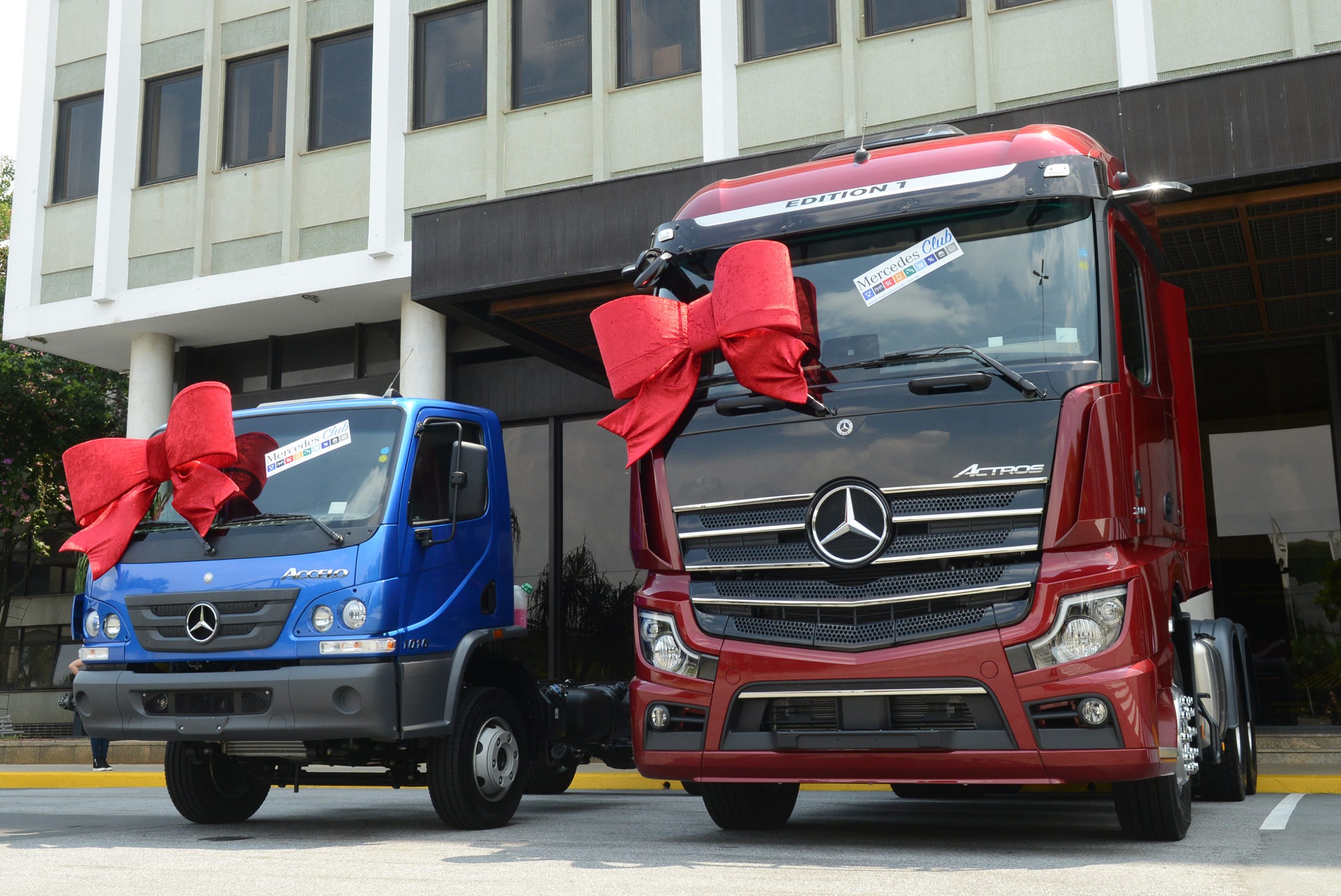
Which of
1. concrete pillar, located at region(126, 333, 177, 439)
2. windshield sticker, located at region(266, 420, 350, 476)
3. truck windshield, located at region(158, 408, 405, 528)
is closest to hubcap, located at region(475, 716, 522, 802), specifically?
truck windshield, located at region(158, 408, 405, 528)

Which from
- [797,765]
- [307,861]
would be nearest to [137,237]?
[307,861]

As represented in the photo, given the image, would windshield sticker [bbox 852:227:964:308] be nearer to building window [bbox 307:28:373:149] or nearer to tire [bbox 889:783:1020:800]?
tire [bbox 889:783:1020:800]

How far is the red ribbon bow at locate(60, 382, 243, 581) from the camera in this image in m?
7.14

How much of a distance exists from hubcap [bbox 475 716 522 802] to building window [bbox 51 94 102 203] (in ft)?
49.0

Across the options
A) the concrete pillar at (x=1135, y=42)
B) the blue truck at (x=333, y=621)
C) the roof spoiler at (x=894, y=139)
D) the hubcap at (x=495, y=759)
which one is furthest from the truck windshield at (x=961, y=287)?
the concrete pillar at (x=1135, y=42)

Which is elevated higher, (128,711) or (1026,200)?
(1026,200)

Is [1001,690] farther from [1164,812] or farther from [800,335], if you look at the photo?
[800,335]

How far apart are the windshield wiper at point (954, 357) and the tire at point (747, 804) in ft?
7.83

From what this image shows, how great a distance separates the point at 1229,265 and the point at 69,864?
10036 millimetres

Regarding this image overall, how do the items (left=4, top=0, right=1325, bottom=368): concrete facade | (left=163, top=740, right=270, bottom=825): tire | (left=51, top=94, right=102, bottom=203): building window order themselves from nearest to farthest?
(left=163, top=740, right=270, bottom=825): tire, (left=4, top=0, right=1325, bottom=368): concrete facade, (left=51, top=94, right=102, bottom=203): building window

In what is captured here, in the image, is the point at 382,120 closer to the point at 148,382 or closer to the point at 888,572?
the point at 148,382

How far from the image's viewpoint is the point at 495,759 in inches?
298

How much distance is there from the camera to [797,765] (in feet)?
18.6

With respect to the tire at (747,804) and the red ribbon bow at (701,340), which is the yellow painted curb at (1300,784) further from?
the red ribbon bow at (701,340)
